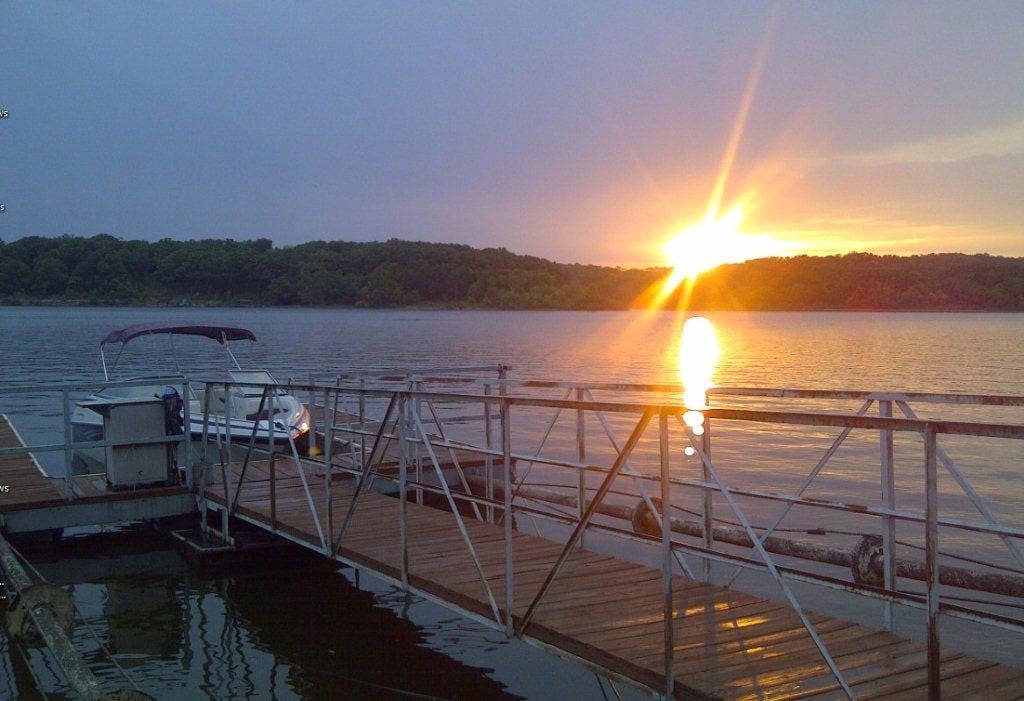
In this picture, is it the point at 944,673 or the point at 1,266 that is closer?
the point at 944,673

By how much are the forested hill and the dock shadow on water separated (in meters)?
76.8

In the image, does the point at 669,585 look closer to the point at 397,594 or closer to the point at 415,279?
the point at 397,594

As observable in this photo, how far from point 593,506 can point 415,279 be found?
125305 millimetres

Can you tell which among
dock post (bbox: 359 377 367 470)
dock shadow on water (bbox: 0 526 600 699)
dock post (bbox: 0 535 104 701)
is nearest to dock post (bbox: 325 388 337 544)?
dock post (bbox: 359 377 367 470)

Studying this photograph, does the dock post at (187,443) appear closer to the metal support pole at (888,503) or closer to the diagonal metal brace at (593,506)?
the diagonal metal brace at (593,506)

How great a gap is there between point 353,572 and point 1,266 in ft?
265

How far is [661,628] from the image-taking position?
5.15 metres

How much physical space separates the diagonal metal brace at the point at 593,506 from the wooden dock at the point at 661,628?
0.38ft

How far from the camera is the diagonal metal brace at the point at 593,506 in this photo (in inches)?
173

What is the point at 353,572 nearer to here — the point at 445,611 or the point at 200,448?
the point at 445,611

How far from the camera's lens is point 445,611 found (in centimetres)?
920

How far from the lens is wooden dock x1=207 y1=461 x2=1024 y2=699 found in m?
4.29

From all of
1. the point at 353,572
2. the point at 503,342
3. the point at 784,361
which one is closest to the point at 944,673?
the point at 353,572

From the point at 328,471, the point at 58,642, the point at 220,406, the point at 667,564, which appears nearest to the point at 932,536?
the point at 667,564
